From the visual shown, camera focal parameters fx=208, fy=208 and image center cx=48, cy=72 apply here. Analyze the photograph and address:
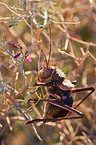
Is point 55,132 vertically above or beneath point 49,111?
beneath

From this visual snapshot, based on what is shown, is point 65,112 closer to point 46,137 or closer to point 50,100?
point 50,100

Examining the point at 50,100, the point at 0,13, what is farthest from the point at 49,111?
the point at 0,13

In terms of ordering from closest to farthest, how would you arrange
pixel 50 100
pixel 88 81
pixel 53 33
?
pixel 50 100, pixel 53 33, pixel 88 81

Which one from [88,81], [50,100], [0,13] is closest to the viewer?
[50,100]

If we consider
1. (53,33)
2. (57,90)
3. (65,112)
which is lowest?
(65,112)

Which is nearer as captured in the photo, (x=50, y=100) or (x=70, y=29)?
(x=50, y=100)

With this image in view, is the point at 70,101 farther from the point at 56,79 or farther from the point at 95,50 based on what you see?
the point at 95,50

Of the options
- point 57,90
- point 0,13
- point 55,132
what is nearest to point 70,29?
point 0,13
